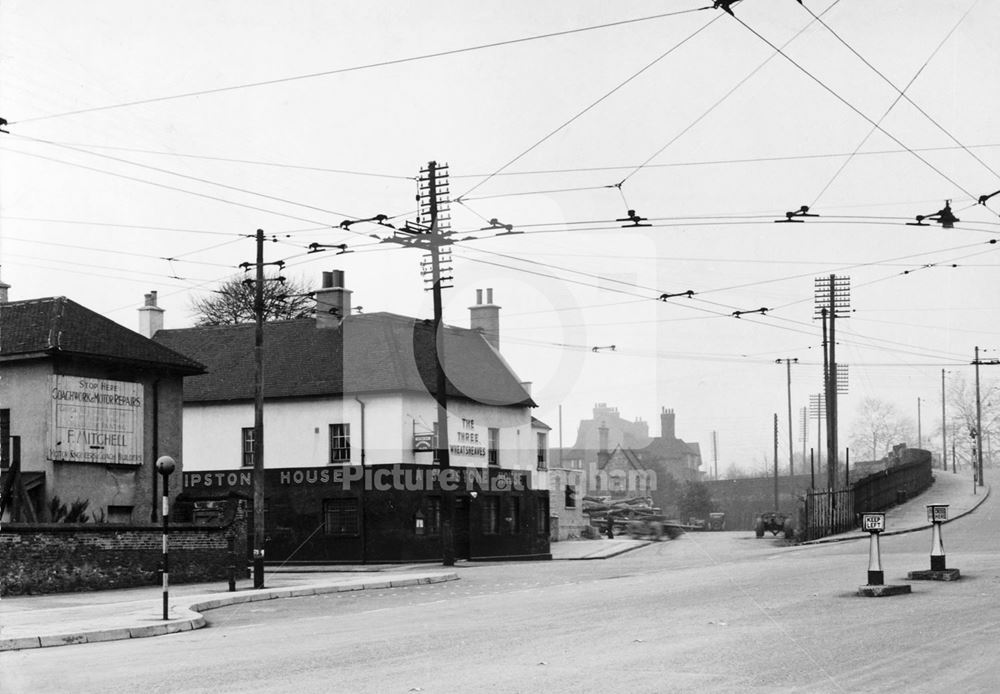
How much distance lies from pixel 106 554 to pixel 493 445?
25509mm

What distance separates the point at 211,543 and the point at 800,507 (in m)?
27.1

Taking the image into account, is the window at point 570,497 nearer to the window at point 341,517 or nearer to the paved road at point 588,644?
the window at point 341,517

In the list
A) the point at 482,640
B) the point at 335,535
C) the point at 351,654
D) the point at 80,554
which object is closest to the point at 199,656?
the point at 351,654

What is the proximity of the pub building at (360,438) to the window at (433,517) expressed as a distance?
0.08 m

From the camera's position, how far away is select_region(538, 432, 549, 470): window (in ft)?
193

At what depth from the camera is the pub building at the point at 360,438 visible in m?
48.4

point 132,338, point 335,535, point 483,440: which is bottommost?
point 335,535

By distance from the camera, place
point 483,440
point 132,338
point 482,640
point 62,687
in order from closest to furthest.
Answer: point 62,687 < point 482,640 < point 132,338 < point 483,440

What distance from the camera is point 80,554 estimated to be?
2950 centimetres

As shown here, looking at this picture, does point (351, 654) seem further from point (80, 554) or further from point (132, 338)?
point (132, 338)

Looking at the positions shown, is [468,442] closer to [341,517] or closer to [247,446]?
[341,517]

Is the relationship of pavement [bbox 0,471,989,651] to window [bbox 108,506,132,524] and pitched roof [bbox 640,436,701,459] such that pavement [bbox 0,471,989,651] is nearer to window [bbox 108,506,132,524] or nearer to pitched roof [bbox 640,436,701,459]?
window [bbox 108,506,132,524]

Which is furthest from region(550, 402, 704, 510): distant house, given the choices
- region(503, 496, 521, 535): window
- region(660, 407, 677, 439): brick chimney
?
region(503, 496, 521, 535): window

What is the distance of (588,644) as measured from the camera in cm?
1548
